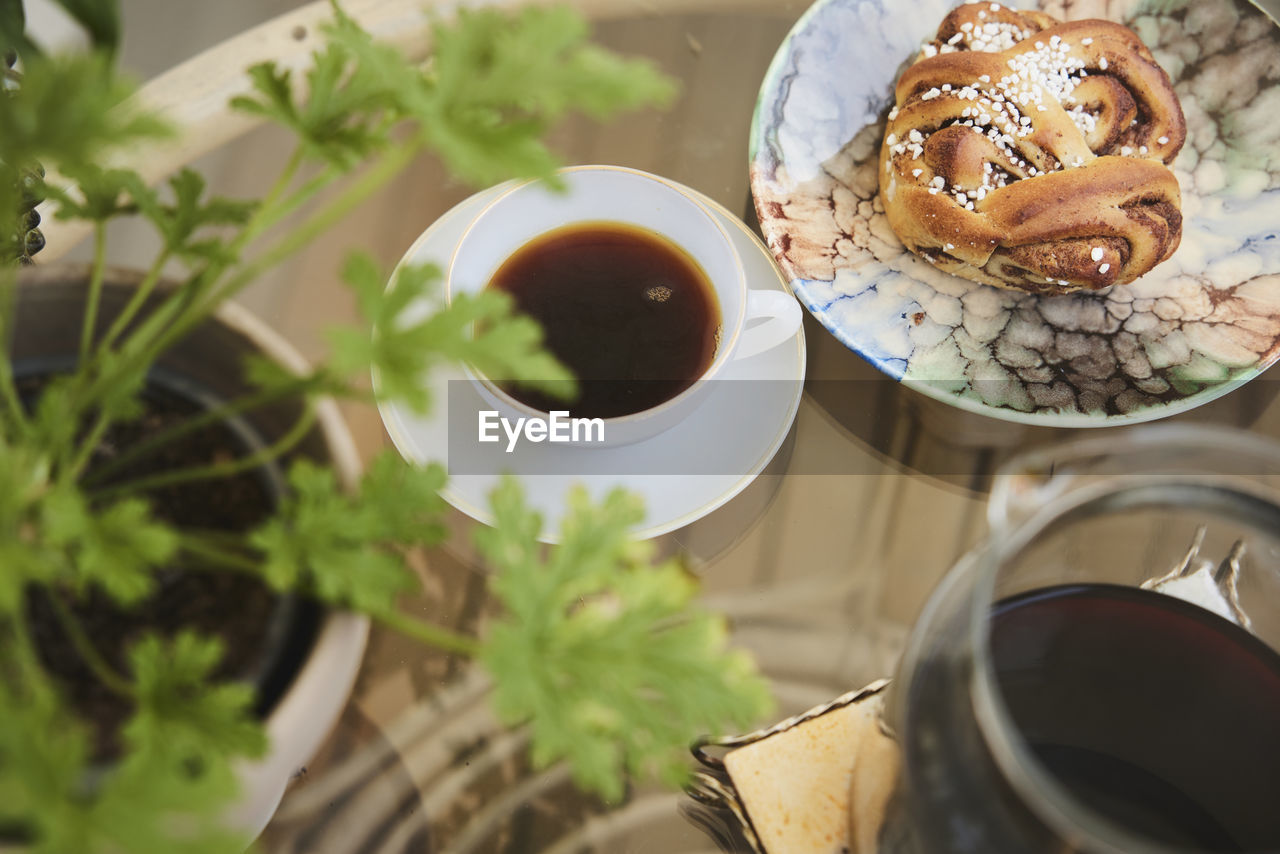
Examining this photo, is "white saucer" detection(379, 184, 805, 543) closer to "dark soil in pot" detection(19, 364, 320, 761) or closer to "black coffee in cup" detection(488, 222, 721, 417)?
"black coffee in cup" detection(488, 222, 721, 417)

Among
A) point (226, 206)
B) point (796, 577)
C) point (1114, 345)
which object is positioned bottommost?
point (796, 577)

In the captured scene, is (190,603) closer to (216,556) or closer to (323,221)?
(216,556)

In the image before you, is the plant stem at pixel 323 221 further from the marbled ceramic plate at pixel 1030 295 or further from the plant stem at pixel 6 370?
the marbled ceramic plate at pixel 1030 295

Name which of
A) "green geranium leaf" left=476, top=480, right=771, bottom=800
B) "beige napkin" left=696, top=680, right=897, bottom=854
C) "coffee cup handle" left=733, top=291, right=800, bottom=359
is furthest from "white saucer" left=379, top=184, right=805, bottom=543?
"green geranium leaf" left=476, top=480, right=771, bottom=800

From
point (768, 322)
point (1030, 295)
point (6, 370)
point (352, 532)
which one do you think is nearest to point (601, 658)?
point (352, 532)

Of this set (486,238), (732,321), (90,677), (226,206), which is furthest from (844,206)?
(90,677)

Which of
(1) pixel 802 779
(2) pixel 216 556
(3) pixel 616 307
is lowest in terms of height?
(1) pixel 802 779

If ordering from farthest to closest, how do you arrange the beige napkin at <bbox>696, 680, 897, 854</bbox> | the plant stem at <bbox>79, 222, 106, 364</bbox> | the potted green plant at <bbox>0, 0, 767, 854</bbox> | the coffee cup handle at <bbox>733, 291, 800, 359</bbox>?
the coffee cup handle at <bbox>733, 291, 800, 359</bbox> < the beige napkin at <bbox>696, 680, 897, 854</bbox> < the plant stem at <bbox>79, 222, 106, 364</bbox> < the potted green plant at <bbox>0, 0, 767, 854</bbox>

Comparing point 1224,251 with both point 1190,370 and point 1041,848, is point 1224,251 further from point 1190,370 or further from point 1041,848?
point 1041,848
